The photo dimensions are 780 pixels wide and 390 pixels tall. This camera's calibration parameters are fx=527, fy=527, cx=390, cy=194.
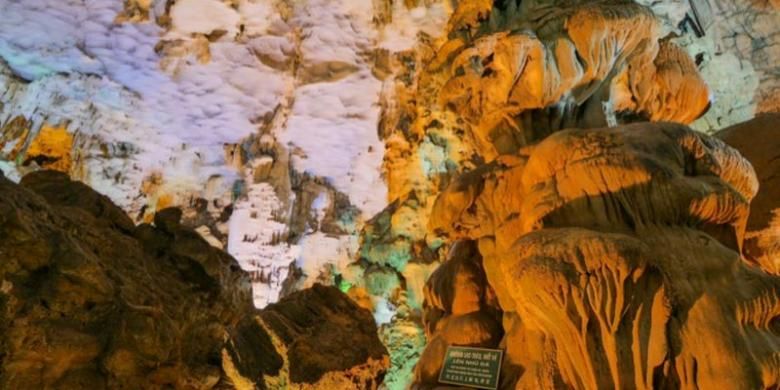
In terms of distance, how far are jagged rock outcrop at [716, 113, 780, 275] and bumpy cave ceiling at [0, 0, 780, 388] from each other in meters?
1.48

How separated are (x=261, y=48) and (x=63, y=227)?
876cm

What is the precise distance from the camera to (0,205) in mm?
2107

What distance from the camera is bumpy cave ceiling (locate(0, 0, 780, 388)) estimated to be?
752 cm

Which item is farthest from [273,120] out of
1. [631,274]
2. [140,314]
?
[631,274]

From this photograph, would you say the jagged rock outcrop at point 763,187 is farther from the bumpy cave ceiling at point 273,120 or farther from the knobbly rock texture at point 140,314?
the knobbly rock texture at point 140,314

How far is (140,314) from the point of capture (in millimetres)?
2418

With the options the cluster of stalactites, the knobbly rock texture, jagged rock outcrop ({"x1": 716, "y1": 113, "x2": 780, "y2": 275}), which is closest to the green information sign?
the knobbly rock texture

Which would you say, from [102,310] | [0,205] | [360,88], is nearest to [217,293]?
[102,310]

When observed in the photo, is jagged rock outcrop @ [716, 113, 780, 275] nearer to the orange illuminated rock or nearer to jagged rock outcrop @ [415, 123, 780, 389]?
jagged rock outcrop @ [415, 123, 780, 389]

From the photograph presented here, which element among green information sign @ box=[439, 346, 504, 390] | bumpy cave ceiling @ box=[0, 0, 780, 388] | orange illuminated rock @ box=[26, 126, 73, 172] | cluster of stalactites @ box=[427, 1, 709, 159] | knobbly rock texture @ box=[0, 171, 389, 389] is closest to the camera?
knobbly rock texture @ box=[0, 171, 389, 389]

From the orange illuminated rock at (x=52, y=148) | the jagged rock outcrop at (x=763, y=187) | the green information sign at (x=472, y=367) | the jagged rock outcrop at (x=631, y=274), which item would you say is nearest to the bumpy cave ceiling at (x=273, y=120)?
the orange illuminated rock at (x=52, y=148)

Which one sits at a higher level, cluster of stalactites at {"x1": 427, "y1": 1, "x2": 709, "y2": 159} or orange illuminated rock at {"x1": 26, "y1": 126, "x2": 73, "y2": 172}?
cluster of stalactites at {"x1": 427, "y1": 1, "x2": 709, "y2": 159}

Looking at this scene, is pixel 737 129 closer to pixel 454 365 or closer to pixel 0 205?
pixel 454 365

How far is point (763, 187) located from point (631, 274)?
2261 mm
